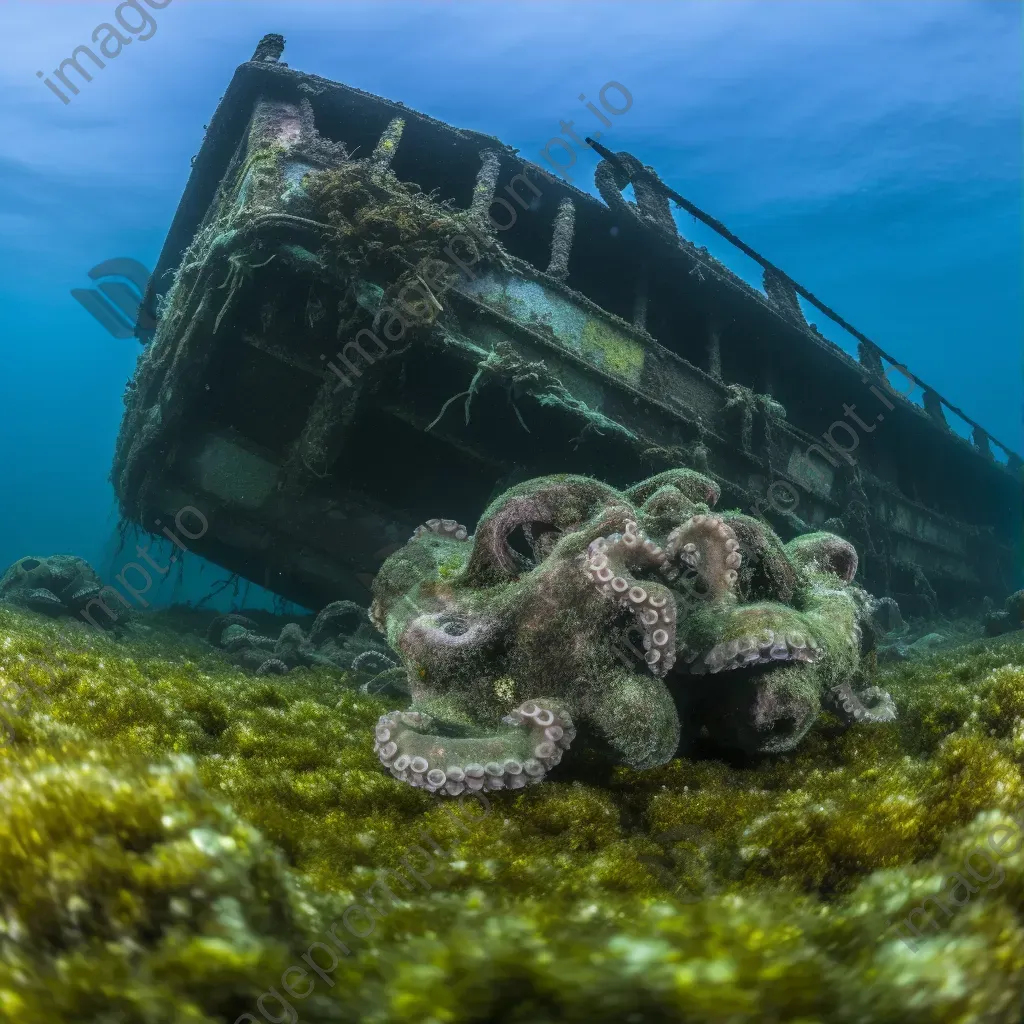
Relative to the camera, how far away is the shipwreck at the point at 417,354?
732 cm

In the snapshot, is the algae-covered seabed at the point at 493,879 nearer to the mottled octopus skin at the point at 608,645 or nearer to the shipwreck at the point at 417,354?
the mottled octopus skin at the point at 608,645

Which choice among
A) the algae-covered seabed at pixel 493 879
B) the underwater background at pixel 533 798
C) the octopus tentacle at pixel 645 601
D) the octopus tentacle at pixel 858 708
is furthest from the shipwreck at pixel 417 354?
the algae-covered seabed at pixel 493 879

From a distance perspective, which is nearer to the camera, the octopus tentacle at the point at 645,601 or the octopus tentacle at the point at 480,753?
the octopus tentacle at the point at 480,753

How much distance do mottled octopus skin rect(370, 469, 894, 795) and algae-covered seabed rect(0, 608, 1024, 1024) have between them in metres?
0.26

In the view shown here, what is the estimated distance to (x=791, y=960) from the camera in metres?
1.29

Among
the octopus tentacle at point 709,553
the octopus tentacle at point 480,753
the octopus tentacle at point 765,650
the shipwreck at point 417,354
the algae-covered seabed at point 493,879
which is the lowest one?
the algae-covered seabed at point 493,879

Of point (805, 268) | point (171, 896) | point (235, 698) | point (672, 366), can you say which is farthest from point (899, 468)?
point (805, 268)

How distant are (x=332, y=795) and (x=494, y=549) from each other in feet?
6.47

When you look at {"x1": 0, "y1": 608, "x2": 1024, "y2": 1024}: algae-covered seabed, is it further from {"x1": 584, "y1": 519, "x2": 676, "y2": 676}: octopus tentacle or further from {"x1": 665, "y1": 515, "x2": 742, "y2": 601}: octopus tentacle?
{"x1": 665, "y1": 515, "x2": 742, "y2": 601}: octopus tentacle

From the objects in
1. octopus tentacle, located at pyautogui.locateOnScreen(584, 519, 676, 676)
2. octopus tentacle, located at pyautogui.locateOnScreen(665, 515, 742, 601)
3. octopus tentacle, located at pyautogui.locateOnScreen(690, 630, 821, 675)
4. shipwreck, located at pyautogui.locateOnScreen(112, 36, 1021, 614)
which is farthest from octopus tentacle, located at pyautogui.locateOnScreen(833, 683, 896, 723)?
shipwreck, located at pyautogui.locateOnScreen(112, 36, 1021, 614)

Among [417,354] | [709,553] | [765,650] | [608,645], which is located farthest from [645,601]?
[417,354]

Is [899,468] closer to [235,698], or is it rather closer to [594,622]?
[594,622]

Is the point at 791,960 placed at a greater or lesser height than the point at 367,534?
lesser

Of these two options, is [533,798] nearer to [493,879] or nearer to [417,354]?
[493,879]
